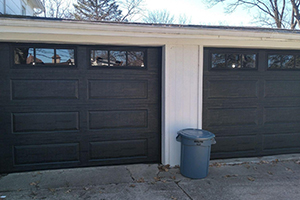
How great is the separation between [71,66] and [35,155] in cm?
180

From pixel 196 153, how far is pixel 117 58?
7.68ft

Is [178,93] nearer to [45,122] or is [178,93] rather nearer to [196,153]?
[196,153]

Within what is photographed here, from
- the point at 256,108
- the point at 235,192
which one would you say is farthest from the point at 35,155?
the point at 256,108

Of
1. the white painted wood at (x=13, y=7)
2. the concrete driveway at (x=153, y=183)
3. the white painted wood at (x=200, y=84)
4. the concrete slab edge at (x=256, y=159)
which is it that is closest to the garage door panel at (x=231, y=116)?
the white painted wood at (x=200, y=84)

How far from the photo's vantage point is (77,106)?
4551 millimetres

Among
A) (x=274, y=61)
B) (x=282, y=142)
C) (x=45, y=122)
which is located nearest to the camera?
(x=45, y=122)

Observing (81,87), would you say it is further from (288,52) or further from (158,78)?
(288,52)

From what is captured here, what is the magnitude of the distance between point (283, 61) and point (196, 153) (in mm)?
3058

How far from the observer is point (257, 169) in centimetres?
462

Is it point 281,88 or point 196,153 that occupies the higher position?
point 281,88

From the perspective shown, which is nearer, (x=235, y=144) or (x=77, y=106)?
(x=77, y=106)

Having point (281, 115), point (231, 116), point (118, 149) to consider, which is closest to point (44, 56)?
point (118, 149)

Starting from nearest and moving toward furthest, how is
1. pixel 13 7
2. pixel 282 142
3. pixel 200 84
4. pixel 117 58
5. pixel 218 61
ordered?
pixel 117 58 < pixel 200 84 < pixel 218 61 < pixel 282 142 < pixel 13 7

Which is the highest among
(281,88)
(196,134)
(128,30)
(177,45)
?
(128,30)
